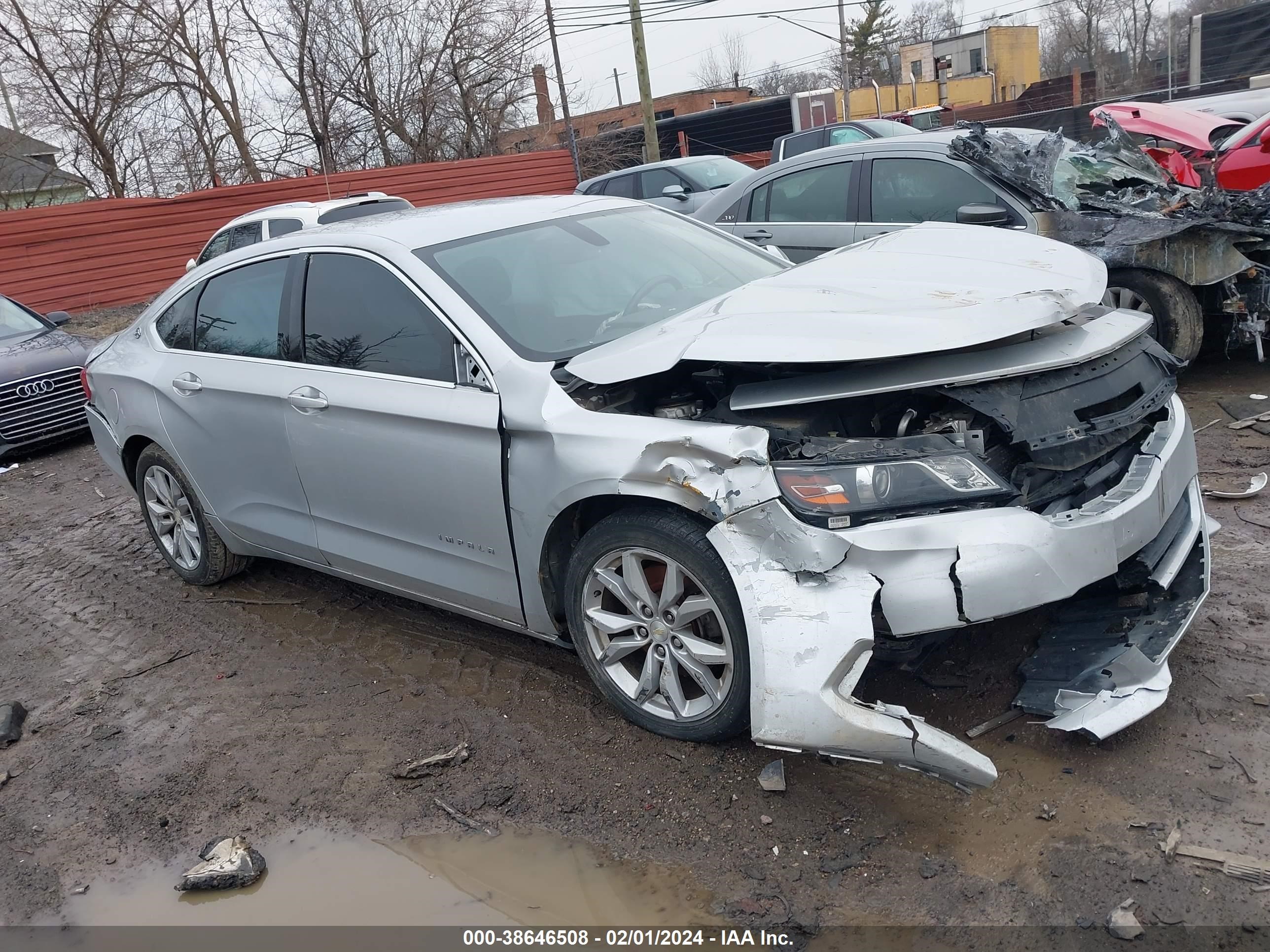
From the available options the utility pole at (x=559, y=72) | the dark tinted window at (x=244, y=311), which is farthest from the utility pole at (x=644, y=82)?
the dark tinted window at (x=244, y=311)

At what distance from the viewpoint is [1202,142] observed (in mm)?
8508

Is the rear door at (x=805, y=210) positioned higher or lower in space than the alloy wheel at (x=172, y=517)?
higher

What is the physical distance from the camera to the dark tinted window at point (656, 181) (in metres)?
13.0

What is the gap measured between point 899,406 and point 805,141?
40.1 ft

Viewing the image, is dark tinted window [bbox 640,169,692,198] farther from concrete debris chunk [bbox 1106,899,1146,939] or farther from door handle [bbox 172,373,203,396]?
concrete debris chunk [bbox 1106,899,1146,939]

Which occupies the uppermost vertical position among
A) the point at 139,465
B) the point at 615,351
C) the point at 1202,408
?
the point at 615,351

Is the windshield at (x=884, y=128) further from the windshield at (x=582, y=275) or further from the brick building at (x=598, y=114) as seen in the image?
the brick building at (x=598, y=114)

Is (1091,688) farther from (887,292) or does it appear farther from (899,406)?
(887,292)

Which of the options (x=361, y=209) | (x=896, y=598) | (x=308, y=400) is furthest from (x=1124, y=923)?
(x=361, y=209)

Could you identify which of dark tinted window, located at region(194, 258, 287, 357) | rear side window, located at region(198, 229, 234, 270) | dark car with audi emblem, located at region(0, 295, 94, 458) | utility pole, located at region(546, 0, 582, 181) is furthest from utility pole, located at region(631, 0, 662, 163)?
dark tinted window, located at region(194, 258, 287, 357)

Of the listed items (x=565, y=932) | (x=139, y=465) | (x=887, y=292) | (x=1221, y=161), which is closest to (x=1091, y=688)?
(x=887, y=292)

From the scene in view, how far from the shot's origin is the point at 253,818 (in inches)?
127

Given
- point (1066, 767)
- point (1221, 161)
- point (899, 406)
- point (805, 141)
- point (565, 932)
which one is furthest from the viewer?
point (805, 141)

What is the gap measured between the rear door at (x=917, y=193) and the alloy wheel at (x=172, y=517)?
4335mm
